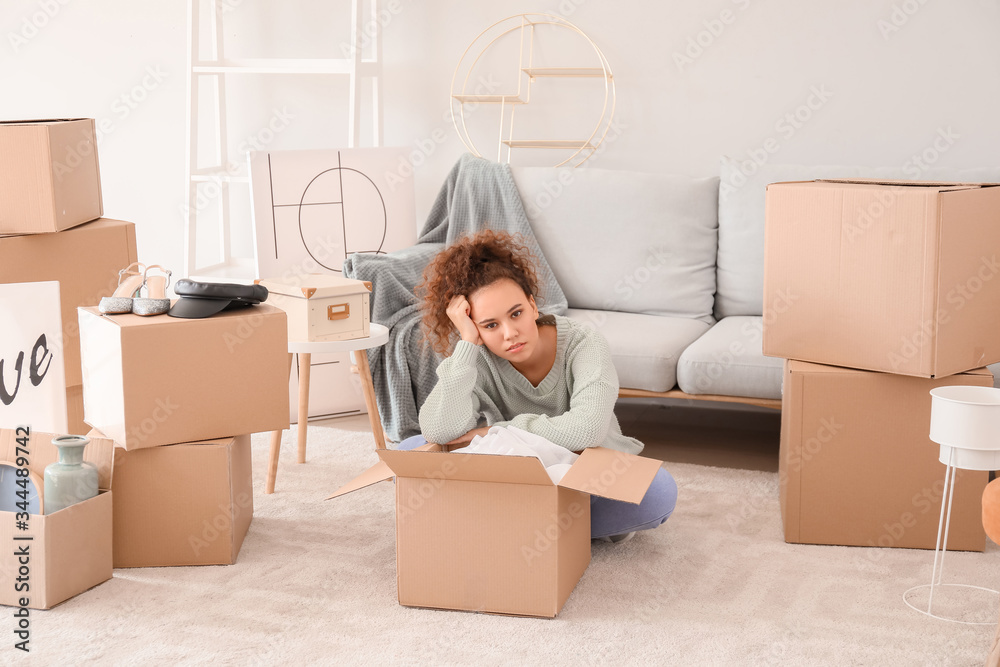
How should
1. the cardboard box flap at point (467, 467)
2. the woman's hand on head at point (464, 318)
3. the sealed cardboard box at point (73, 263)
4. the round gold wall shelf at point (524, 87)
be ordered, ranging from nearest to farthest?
the cardboard box flap at point (467, 467) < the woman's hand on head at point (464, 318) < the sealed cardboard box at point (73, 263) < the round gold wall shelf at point (524, 87)

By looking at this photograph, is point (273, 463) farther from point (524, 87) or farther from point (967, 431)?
point (524, 87)

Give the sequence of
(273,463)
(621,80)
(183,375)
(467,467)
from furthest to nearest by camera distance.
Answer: (621,80) < (273,463) < (183,375) < (467,467)

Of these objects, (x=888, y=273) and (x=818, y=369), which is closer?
(x=888, y=273)

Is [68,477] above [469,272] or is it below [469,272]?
below

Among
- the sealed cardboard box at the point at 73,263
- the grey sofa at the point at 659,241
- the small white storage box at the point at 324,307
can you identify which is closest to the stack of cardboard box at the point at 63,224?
the sealed cardboard box at the point at 73,263

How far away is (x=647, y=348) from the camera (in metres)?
2.55

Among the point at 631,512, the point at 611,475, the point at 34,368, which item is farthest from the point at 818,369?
the point at 34,368

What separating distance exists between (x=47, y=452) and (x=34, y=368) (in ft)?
0.88

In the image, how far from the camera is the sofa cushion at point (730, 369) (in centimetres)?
242

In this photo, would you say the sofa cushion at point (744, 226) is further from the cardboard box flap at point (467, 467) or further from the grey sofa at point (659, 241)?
the cardboard box flap at point (467, 467)

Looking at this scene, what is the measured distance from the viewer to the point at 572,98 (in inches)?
131

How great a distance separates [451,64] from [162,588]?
7.37ft

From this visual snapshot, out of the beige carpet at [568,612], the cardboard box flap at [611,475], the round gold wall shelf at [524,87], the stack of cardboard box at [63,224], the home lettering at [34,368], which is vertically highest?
the round gold wall shelf at [524,87]

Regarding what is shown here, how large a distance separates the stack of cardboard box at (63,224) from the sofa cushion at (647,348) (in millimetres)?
1194
